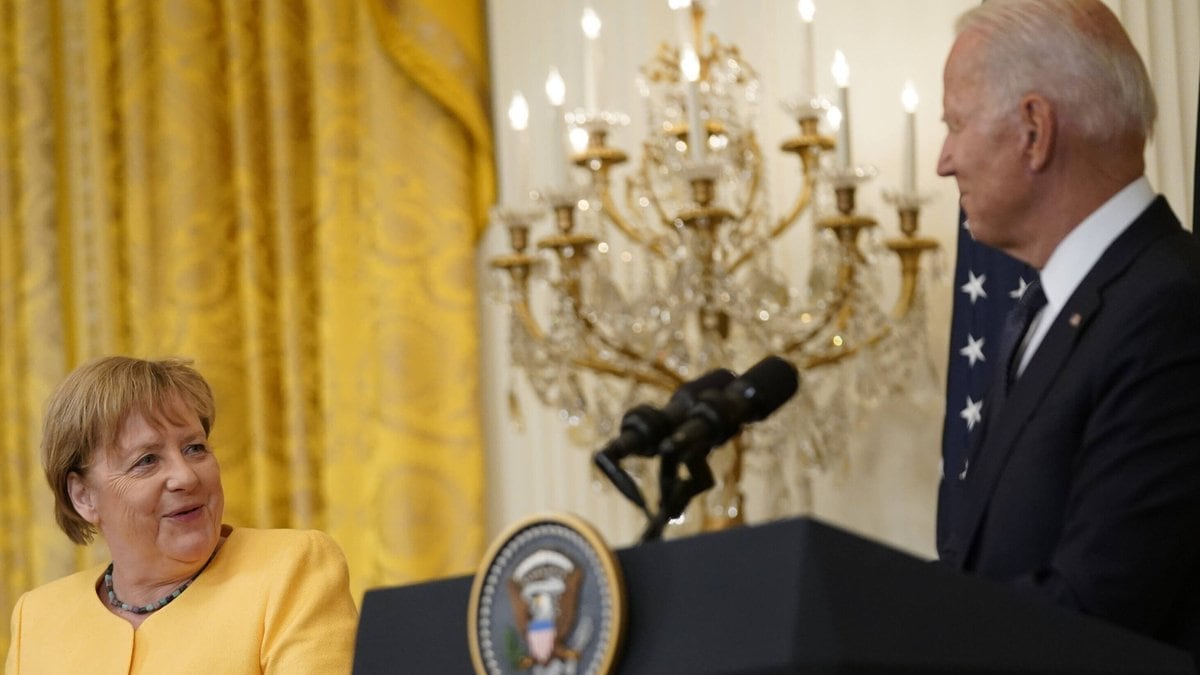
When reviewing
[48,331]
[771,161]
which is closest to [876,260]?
[771,161]

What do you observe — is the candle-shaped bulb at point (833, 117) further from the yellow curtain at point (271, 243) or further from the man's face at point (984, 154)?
the man's face at point (984, 154)

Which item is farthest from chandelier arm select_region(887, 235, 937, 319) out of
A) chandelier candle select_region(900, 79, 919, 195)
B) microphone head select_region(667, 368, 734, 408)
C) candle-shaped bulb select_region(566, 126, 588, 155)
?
microphone head select_region(667, 368, 734, 408)

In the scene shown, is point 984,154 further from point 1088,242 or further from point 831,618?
point 831,618

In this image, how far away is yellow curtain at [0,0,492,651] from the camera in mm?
5082

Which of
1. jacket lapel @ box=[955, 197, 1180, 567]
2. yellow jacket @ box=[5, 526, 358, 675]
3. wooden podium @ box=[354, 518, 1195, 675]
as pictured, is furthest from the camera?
yellow jacket @ box=[5, 526, 358, 675]

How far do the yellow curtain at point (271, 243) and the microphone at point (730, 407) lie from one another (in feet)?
11.3

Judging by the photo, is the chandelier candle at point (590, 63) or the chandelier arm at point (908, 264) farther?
the chandelier candle at point (590, 63)

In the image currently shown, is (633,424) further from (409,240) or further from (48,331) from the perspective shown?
(48,331)

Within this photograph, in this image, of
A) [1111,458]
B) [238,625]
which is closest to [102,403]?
[238,625]

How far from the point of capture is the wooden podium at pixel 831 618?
1.41m

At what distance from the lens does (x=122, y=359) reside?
289 centimetres

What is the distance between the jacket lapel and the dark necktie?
0.38 ft

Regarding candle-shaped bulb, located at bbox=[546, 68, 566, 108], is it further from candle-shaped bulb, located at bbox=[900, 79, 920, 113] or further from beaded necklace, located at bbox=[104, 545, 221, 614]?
beaded necklace, located at bbox=[104, 545, 221, 614]

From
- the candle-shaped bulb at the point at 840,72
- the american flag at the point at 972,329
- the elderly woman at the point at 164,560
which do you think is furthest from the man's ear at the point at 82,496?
the candle-shaped bulb at the point at 840,72
